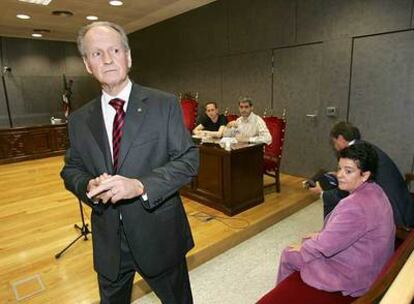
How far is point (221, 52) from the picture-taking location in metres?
4.91

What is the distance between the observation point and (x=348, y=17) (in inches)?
133

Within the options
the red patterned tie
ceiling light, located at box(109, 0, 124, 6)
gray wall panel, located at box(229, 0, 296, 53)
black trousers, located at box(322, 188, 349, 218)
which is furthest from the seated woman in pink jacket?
Answer: ceiling light, located at box(109, 0, 124, 6)

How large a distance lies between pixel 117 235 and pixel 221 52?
14.3ft

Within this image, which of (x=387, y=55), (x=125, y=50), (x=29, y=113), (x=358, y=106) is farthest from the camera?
(x=29, y=113)

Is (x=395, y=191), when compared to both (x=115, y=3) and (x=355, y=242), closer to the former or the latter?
(x=355, y=242)

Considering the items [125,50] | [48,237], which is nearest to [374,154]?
[125,50]

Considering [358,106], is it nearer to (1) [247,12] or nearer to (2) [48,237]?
(1) [247,12]

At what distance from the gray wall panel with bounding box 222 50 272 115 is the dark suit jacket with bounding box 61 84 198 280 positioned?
11.5ft

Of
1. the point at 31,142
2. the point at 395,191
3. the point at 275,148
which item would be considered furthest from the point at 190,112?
the point at 395,191

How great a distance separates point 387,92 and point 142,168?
128 inches

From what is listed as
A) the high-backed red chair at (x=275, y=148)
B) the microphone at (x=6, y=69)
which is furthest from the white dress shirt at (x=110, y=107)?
the microphone at (x=6, y=69)

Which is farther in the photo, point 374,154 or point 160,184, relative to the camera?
point 374,154

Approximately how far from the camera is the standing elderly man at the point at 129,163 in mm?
1034

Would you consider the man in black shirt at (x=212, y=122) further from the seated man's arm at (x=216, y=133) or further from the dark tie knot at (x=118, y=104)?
the dark tie knot at (x=118, y=104)
